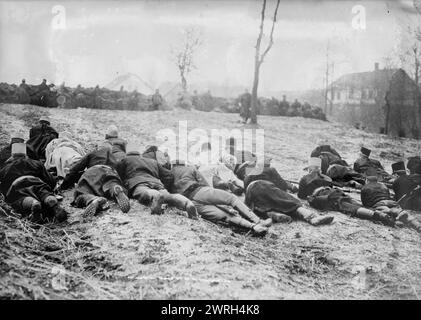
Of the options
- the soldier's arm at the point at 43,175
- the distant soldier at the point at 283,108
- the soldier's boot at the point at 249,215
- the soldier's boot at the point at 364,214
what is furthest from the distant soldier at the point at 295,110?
the soldier's arm at the point at 43,175

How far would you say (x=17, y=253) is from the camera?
3.45 meters

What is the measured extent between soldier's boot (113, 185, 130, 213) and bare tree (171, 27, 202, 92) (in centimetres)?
470

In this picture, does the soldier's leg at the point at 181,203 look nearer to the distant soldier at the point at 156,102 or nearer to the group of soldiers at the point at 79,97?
the group of soldiers at the point at 79,97

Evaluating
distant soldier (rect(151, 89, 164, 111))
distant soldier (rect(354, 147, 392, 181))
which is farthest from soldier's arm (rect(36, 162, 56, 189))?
distant soldier (rect(151, 89, 164, 111))

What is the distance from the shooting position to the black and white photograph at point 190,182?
11.1ft

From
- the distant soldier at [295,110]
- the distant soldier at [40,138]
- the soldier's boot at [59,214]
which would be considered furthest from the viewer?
the distant soldier at [295,110]

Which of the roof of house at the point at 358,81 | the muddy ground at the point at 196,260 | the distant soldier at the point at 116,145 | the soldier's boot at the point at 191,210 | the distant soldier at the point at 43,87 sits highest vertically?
the roof of house at the point at 358,81

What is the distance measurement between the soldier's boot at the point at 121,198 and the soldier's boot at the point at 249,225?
1217 millimetres

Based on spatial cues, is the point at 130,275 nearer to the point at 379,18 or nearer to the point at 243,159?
the point at 243,159

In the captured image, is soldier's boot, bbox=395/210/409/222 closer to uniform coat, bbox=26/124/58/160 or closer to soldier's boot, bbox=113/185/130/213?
soldier's boot, bbox=113/185/130/213

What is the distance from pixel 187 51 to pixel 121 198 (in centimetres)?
663

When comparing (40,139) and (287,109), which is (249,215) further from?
(287,109)

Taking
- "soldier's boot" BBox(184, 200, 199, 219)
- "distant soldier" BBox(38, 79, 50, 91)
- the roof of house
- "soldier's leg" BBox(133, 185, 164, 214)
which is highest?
the roof of house

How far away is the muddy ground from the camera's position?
3207 millimetres
